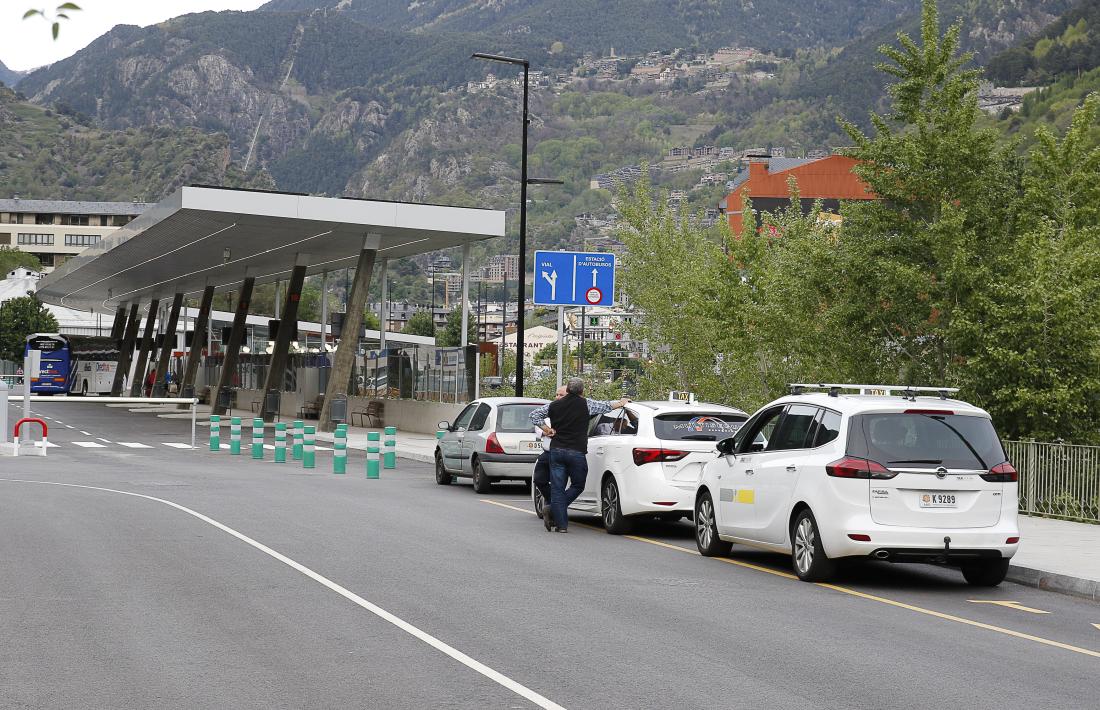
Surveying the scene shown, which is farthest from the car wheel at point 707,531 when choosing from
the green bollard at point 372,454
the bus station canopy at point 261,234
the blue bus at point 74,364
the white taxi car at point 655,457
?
the blue bus at point 74,364

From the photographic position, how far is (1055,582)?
531 inches

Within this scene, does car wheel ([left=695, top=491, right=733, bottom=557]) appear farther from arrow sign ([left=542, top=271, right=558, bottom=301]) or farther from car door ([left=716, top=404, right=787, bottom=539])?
arrow sign ([left=542, top=271, right=558, bottom=301])

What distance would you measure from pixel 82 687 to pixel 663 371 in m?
30.0

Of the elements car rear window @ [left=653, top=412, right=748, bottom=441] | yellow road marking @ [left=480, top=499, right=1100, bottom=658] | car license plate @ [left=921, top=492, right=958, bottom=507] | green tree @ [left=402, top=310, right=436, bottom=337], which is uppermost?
green tree @ [left=402, top=310, right=436, bottom=337]

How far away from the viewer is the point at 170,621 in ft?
33.3

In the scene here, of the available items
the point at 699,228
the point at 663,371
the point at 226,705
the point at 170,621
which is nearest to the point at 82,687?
the point at 226,705

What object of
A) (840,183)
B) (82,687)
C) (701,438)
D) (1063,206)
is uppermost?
(840,183)

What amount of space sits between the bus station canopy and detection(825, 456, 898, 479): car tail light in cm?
3130

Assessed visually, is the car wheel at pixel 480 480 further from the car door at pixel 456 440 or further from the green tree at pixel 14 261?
the green tree at pixel 14 261

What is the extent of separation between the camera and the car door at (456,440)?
24672 millimetres

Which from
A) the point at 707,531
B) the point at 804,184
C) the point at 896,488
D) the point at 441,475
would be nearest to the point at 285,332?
the point at 441,475

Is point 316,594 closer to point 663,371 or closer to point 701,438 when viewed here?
point 701,438

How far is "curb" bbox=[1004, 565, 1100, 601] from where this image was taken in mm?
12992

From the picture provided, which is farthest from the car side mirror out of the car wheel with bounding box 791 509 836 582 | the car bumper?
the car bumper
